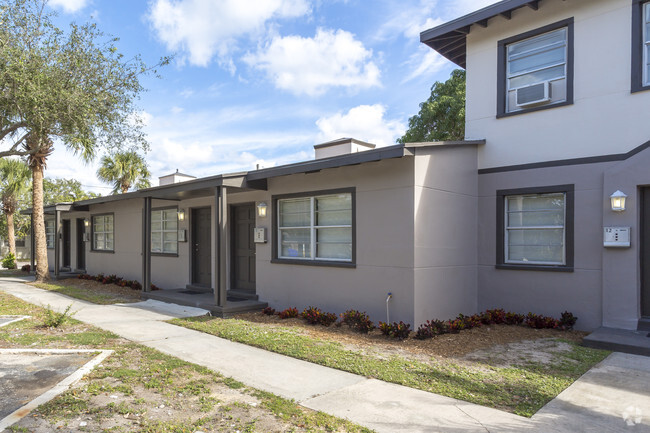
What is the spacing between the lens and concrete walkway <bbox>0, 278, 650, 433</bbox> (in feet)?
11.6

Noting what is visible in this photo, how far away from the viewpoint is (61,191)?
1255 inches

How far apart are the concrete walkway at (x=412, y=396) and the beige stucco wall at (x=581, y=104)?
347 centimetres

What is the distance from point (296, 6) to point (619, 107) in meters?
7.63

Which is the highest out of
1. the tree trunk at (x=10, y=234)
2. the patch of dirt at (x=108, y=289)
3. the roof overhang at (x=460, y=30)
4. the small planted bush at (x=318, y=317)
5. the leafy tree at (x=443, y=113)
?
the leafy tree at (x=443, y=113)

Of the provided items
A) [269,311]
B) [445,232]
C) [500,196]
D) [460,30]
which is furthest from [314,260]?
[460,30]

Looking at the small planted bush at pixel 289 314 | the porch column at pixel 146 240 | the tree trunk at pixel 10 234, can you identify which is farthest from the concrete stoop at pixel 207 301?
the tree trunk at pixel 10 234

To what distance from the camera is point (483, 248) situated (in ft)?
26.5

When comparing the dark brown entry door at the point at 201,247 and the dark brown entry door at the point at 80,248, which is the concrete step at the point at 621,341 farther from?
the dark brown entry door at the point at 80,248

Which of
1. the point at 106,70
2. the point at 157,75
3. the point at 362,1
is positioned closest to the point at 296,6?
the point at 362,1

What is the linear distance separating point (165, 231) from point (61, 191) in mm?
24731

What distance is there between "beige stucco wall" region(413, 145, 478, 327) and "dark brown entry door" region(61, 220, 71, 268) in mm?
16739

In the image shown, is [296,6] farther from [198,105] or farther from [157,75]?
[198,105]

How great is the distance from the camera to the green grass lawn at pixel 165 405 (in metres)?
3.45

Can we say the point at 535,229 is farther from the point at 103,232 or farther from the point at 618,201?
the point at 103,232
